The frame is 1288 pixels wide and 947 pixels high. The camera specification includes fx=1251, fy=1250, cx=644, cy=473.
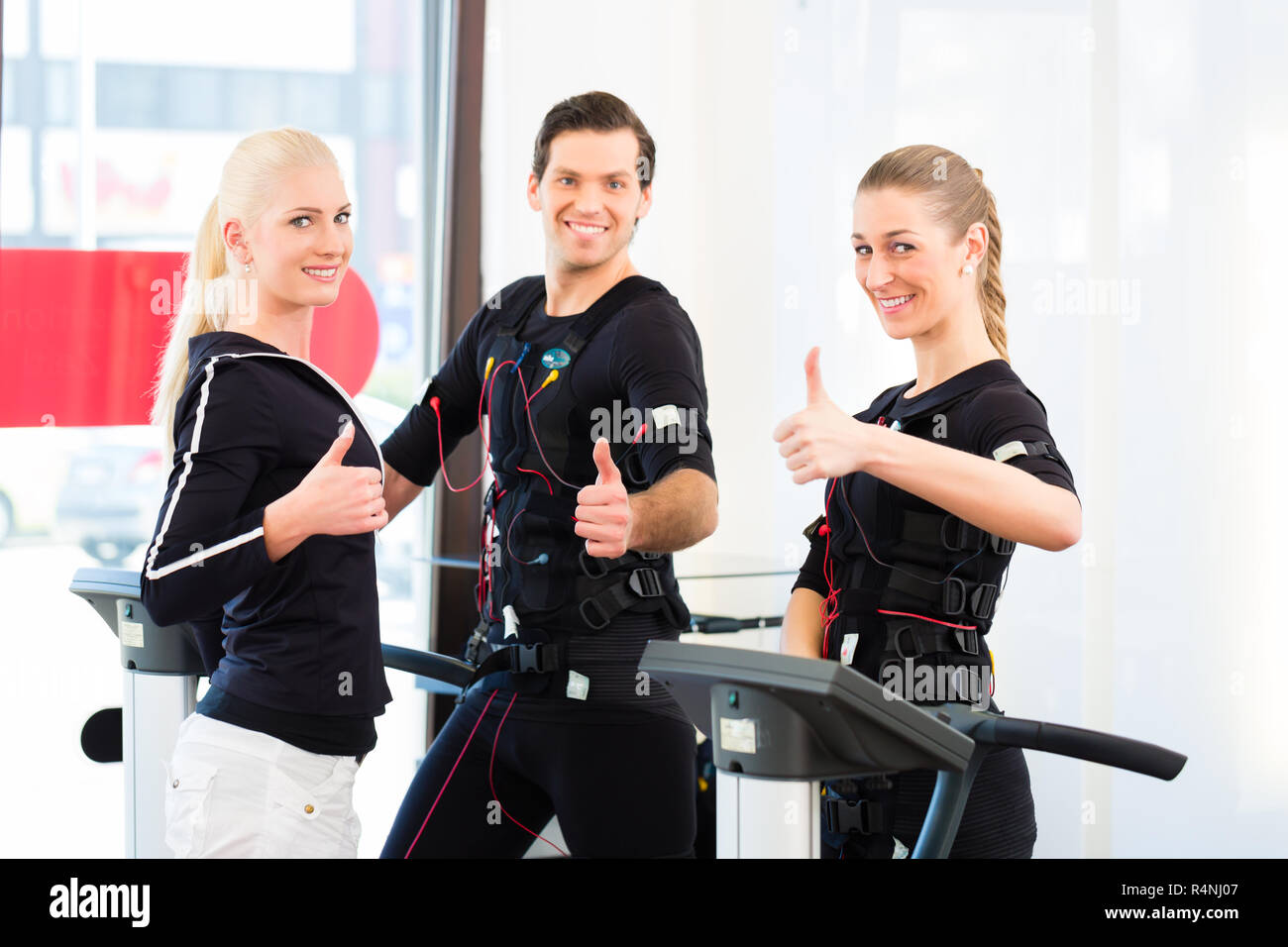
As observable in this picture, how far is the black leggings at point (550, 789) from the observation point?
1.79m

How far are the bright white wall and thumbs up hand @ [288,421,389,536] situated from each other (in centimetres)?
209

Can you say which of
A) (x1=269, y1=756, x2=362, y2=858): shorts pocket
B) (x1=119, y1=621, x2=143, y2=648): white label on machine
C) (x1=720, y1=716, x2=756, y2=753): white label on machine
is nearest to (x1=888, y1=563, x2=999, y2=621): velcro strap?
(x1=720, y1=716, x2=756, y2=753): white label on machine

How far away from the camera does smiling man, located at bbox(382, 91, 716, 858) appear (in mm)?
1795

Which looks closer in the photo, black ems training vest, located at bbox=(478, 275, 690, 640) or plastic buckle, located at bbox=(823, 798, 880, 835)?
plastic buckle, located at bbox=(823, 798, 880, 835)

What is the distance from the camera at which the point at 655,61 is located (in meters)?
4.21

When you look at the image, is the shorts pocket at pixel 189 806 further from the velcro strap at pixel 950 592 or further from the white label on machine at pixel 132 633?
the velcro strap at pixel 950 592

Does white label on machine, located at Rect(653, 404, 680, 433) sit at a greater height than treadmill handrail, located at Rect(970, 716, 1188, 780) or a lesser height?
greater

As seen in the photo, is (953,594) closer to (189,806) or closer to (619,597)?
(619,597)

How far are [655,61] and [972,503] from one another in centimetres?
311

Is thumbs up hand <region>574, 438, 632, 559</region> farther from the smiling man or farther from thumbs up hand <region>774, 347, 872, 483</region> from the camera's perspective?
thumbs up hand <region>774, 347, 872, 483</region>

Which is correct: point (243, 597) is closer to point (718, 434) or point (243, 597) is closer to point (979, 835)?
point (979, 835)

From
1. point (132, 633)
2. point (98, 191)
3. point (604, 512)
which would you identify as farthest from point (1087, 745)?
point (98, 191)

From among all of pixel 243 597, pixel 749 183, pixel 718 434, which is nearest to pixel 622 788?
pixel 243 597

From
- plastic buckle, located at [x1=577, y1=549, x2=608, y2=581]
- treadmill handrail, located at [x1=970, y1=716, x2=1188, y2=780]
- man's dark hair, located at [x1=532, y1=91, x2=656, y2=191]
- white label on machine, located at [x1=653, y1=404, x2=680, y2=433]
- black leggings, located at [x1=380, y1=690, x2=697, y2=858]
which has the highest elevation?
man's dark hair, located at [x1=532, y1=91, x2=656, y2=191]
